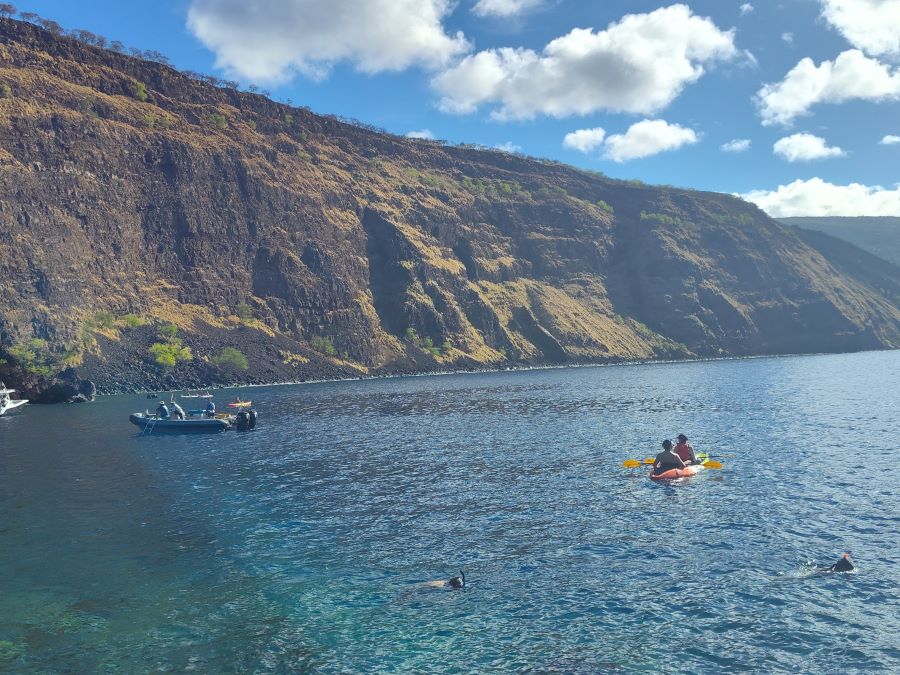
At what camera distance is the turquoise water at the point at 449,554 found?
1578cm

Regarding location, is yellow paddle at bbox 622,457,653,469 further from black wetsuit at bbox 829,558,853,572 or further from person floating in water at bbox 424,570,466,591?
person floating in water at bbox 424,570,466,591

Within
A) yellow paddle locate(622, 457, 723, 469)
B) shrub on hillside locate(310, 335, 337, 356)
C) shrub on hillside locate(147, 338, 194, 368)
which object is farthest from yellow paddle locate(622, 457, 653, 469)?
shrub on hillside locate(310, 335, 337, 356)

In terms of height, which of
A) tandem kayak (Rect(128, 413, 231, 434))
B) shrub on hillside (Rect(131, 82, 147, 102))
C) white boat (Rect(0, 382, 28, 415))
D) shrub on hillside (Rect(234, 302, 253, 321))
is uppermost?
shrub on hillside (Rect(131, 82, 147, 102))

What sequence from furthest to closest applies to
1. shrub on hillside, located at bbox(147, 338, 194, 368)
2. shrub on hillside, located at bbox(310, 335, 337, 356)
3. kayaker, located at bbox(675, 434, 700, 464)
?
shrub on hillside, located at bbox(310, 335, 337, 356) < shrub on hillside, located at bbox(147, 338, 194, 368) < kayaker, located at bbox(675, 434, 700, 464)

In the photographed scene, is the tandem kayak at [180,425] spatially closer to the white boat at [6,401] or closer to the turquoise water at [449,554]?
the turquoise water at [449,554]

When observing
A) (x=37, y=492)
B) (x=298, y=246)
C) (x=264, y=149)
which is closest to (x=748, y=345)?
(x=298, y=246)

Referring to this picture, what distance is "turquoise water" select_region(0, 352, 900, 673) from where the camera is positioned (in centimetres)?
1578

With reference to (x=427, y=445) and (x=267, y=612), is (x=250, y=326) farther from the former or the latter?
(x=267, y=612)

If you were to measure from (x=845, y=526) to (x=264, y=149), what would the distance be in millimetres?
148417

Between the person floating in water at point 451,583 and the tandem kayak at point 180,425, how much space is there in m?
41.7

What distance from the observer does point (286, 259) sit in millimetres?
136875

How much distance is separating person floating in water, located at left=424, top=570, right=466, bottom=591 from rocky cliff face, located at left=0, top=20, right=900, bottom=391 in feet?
293

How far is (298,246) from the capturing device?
141m

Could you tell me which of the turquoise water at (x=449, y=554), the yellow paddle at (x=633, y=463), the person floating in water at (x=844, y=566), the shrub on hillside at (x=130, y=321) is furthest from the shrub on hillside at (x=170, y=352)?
the person floating in water at (x=844, y=566)
